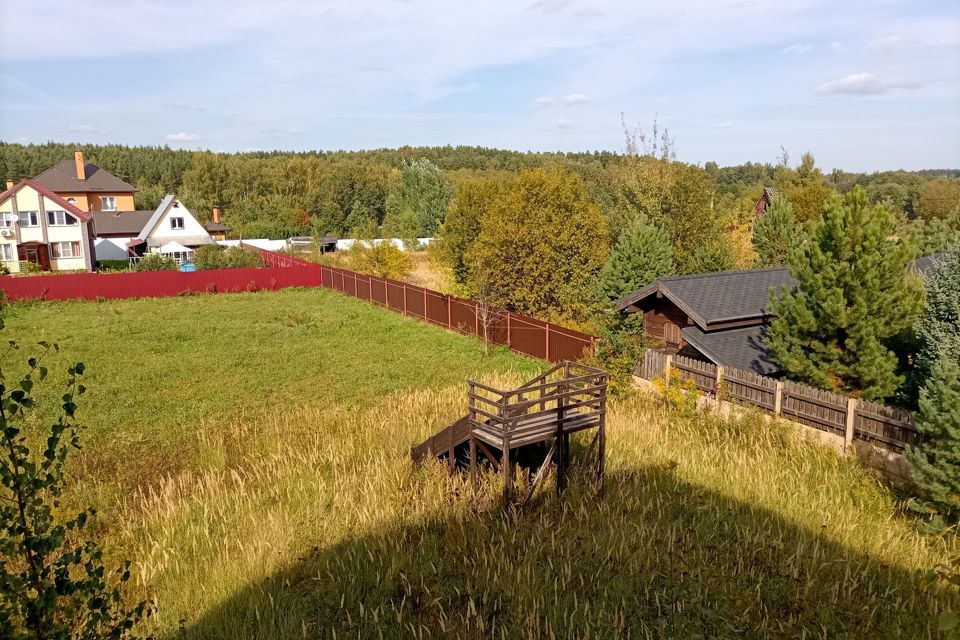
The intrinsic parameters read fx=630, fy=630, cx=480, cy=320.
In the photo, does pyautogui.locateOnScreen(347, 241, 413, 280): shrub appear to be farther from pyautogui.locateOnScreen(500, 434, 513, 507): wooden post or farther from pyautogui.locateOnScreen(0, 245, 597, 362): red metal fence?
pyautogui.locateOnScreen(500, 434, 513, 507): wooden post

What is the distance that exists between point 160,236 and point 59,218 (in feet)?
26.7

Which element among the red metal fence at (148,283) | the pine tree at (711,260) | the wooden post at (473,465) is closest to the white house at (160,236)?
the red metal fence at (148,283)

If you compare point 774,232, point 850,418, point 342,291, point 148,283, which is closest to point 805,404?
point 850,418

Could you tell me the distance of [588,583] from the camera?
7508 millimetres

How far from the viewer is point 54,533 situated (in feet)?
10.7

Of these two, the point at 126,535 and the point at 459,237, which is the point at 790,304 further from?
the point at 459,237

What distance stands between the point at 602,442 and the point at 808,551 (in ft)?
10.5

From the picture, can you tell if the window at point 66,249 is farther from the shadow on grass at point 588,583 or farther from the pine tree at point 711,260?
the shadow on grass at point 588,583

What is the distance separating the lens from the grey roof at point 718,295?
1573 cm

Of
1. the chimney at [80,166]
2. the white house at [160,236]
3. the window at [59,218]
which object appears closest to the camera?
the window at [59,218]

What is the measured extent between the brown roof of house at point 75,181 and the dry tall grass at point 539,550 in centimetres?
6012

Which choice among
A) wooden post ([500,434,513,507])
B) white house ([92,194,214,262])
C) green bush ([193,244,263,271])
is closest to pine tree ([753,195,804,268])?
wooden post ([500,434,513,507])

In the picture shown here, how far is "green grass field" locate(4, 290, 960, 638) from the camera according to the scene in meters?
6.91

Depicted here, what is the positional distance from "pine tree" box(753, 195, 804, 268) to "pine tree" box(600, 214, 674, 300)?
470 inches
